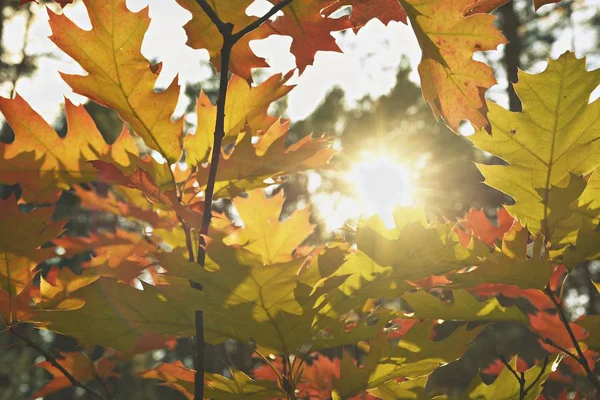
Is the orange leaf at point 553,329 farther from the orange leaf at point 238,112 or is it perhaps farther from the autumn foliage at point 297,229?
the orange leaf at point 238,112

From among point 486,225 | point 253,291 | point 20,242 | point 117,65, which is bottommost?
point 253,291

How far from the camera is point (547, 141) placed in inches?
33.6

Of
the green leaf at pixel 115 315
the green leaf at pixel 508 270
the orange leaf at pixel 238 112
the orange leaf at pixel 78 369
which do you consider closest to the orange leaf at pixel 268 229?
the orange leaf at pixel 238 112

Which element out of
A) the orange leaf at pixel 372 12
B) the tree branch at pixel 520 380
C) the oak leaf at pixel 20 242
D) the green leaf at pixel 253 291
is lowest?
the tree branch at pixel 520 380

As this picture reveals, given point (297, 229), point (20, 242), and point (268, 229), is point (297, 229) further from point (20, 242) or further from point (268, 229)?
point (20, 242)

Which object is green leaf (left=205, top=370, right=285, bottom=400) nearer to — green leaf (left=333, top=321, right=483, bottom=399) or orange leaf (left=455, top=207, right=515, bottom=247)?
green leaf (left=333, top=321, right=483, bottom=399)

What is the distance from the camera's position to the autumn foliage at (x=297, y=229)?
73 cm

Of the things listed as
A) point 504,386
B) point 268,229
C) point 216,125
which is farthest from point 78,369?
point 504,386

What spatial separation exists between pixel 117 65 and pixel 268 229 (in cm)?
41

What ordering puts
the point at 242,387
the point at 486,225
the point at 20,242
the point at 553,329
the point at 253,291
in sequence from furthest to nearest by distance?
the point at 486,225, the point at 553,329, the point at 20,242, the point at 242,387, the point at 253,291

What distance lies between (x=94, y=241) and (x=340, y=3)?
1.03 m

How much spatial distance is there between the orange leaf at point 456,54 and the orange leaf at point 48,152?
583mm

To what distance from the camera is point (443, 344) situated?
0.81 metres

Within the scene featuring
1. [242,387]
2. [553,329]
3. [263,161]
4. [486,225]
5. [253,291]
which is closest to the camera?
[253,291]
